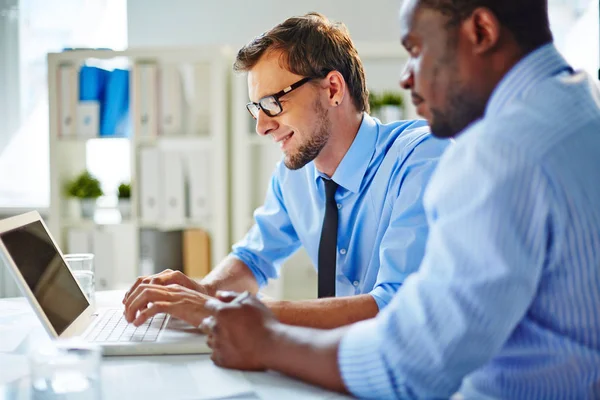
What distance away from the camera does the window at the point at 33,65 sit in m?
3.73

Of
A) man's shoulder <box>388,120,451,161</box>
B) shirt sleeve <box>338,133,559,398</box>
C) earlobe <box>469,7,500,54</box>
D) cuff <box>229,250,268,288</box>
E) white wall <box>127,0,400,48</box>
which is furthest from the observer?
white wall <box>127,0,400,48</box>

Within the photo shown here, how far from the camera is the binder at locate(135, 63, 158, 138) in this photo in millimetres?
3092

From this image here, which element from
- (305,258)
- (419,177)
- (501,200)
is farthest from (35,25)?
(501,200)

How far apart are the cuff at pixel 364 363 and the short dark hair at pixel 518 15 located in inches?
17.1

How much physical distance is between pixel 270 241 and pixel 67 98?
183 centimetres

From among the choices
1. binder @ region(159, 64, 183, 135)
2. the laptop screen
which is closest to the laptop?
the laptop screen

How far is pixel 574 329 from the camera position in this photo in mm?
771

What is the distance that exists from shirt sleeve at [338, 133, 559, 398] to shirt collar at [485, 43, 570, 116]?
0.10 metres

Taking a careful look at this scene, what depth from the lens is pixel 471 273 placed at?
2.40 feet

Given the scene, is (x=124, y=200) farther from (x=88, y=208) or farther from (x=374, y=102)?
(x=374, y=102)

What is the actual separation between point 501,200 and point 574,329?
0.20 metres

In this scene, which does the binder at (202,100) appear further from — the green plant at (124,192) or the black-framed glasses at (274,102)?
the black-framed glasses at (274,102)

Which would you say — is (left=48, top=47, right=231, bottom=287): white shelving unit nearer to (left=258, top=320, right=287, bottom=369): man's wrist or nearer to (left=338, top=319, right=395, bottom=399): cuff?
(left=258, top=320, right=287, bottom=369): man's wrist

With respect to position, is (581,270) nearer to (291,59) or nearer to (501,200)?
(501,200)
